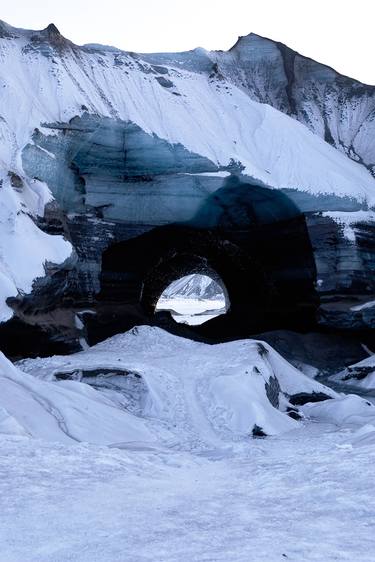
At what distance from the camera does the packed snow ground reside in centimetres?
229

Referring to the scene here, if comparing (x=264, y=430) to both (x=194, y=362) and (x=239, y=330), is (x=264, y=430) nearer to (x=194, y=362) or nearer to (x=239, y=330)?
(x=194, y=362)

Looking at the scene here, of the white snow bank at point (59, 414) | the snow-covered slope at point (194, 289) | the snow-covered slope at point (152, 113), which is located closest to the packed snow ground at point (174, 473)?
the white snow bank at point (59, 414)

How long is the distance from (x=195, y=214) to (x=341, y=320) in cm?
534

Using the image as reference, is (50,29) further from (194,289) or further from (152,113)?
(194,289)

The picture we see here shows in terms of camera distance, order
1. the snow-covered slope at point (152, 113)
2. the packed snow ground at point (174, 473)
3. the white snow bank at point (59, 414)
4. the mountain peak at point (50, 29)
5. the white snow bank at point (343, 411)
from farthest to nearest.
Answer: the mountain peak at point (50, 29) → the snow-covered slope at point (152, 113) → the white snow bank at point (343, 411) → the white snow bank at point (59, 414) → the packed snow ground at point (174, 473)

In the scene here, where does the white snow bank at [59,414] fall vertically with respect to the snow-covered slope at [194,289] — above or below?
above

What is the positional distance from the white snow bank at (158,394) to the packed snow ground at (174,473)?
0.03 meters

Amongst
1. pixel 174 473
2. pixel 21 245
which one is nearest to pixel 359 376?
pixel 21 245

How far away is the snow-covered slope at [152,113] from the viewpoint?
1302cm

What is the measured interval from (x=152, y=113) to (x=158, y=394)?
10.2 m

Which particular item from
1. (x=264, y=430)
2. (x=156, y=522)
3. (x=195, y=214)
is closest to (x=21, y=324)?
(x=264, y=430)

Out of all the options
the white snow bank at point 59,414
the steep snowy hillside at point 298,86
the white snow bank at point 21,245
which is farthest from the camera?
the steep snowy hillside at point 298,86

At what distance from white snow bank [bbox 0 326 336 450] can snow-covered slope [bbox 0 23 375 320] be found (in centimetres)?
326

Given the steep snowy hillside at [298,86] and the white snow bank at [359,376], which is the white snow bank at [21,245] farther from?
the steep snowy hillside at [298,86]
